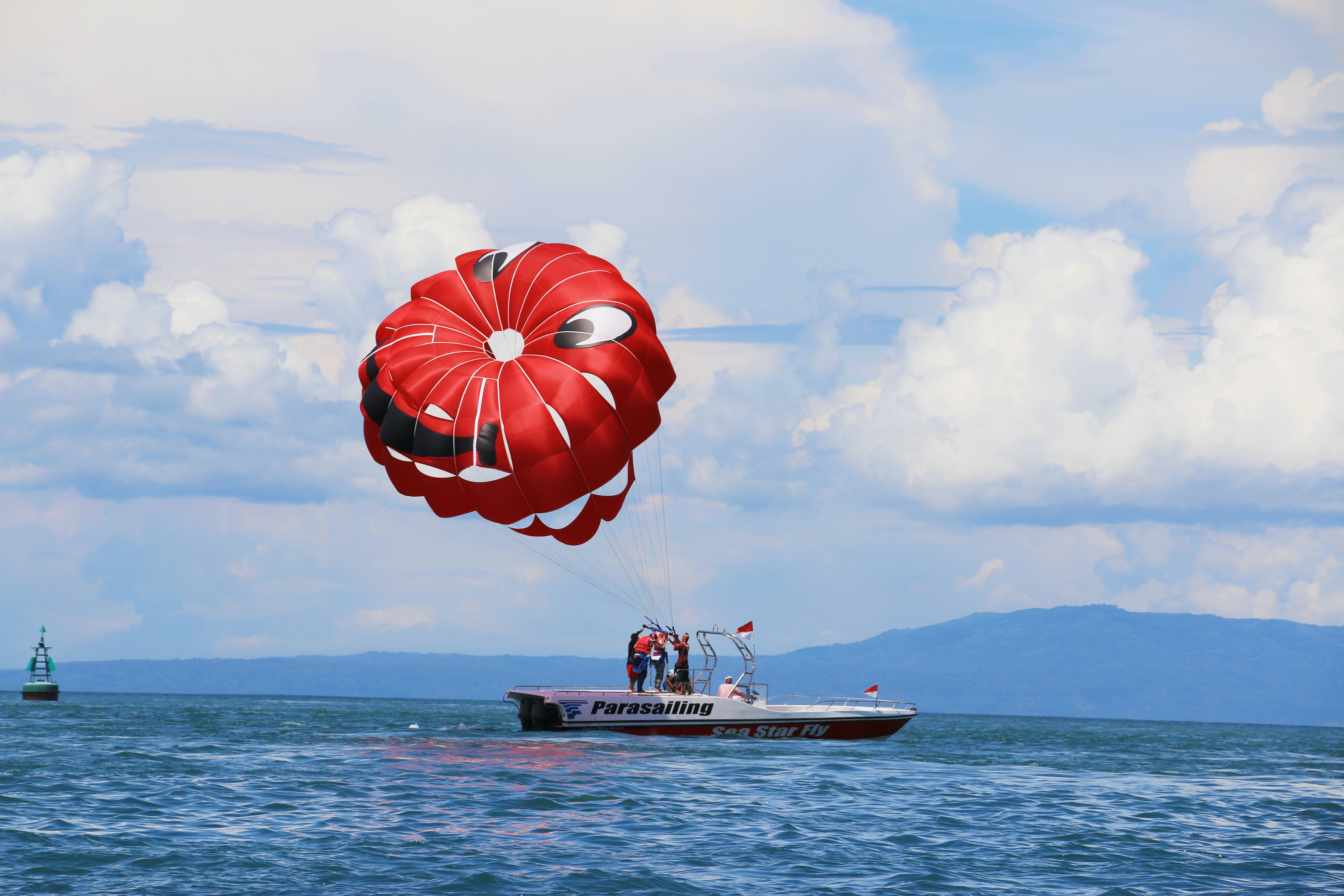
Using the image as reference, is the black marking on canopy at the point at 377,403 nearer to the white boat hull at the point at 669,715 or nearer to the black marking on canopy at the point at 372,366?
the black marking on canopy at the point at 372,366

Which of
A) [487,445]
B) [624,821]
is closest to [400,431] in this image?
[487,445]

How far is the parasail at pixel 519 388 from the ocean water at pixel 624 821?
258 inches

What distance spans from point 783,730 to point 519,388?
15.1 meters

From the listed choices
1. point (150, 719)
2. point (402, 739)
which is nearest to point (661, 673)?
point (402, 739)

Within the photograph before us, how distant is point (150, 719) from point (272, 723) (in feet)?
26.0

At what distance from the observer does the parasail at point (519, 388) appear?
29.0 m

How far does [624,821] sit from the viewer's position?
20875 mm

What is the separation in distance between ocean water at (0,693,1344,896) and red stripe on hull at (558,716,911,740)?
1.30ft

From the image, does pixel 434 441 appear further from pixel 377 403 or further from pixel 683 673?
pixel 683 673

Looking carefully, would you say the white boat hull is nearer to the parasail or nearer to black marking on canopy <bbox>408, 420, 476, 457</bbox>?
the parasail

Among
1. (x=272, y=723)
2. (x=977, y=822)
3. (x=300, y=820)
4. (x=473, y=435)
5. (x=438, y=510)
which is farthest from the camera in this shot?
(x=272, y=723)

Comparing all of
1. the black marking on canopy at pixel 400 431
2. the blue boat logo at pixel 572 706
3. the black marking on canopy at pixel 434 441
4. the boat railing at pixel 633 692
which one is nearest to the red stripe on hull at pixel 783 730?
the blue boat logo at pixel 572 706

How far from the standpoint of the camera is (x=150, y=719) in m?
60.3

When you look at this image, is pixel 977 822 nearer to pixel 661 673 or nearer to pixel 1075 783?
pixel 1075 783
